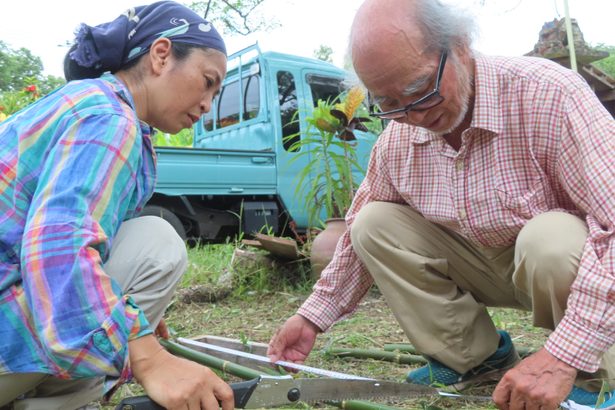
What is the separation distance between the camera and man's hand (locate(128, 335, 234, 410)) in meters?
1.21

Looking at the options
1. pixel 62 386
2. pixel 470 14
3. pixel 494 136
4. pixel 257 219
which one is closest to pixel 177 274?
pixel 62 386

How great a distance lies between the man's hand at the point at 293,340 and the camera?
2.02 m

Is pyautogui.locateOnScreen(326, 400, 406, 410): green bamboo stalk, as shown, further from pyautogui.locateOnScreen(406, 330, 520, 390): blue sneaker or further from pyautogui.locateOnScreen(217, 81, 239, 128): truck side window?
pyautogui.locateOnScreen(217, 81, 239, 128): truck side window

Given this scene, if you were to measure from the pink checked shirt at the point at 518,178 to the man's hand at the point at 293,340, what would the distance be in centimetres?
3

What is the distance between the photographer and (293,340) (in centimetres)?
204

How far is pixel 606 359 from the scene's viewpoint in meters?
1.66

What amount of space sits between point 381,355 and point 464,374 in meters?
0.39

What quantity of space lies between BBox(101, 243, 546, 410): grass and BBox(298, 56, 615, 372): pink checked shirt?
0.42m

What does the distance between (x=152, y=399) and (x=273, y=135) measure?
19.3 ft

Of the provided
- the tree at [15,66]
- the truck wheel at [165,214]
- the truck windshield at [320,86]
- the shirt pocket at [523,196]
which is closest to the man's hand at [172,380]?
the shirt pocket at [523,196]

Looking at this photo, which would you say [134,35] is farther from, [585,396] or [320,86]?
[320,86]

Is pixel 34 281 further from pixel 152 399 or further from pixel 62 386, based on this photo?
pixel 62 386

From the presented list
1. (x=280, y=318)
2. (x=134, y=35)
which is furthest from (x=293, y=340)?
(x=280, y=318)

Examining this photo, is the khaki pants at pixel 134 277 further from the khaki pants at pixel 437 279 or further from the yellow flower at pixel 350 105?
the yellow flower at pixel 350 105
